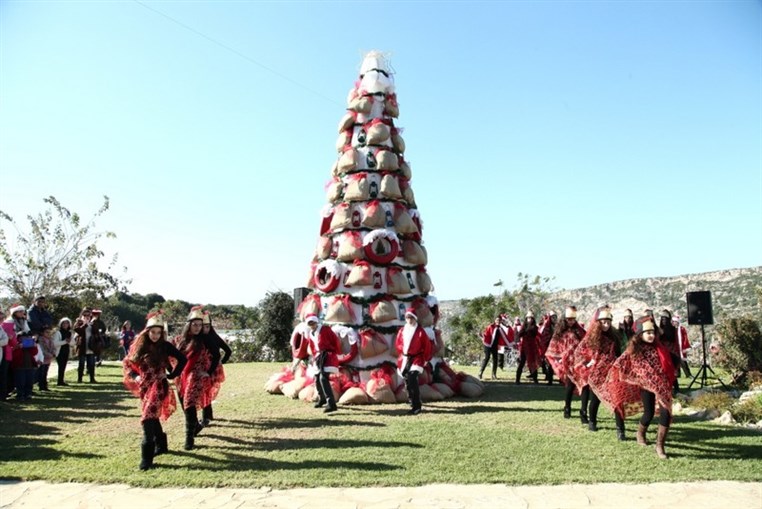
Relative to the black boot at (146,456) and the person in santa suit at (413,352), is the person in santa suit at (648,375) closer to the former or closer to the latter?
the person in santa suit at (413,352)

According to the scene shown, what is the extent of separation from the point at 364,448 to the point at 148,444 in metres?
2.42

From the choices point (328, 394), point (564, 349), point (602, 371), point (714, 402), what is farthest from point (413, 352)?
point (714, 402)

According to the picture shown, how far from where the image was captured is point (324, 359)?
985cm

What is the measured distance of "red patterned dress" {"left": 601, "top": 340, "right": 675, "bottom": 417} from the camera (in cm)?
627

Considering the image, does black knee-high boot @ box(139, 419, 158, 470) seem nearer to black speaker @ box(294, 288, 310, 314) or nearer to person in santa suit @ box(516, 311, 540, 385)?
person in santa suit @ box(516, 311, 540, 385)

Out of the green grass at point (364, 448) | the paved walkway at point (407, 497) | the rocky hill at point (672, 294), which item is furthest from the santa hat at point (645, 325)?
the rocky hill at point (672, 294)

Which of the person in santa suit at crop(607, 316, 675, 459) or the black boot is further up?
the person in santa suit at crop(607, 316, 675, 459)

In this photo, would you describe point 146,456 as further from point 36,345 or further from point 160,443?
point 36,345

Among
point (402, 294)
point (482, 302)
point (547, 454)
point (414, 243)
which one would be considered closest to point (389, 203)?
point (414, 243)

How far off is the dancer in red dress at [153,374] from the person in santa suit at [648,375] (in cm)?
531

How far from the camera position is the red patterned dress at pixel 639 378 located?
247 inches

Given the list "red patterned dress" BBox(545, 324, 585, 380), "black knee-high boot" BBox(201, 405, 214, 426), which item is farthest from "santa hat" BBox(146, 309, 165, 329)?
"red patterned dress" BBox(545, 324, 585, 380)

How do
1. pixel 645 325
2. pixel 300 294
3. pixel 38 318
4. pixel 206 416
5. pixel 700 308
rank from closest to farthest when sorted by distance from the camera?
pixel 645 325, pixel 206 416, pixel 38 318, pixel 700 308, pixel 300 294

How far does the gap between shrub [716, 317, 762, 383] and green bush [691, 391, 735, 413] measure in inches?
149
